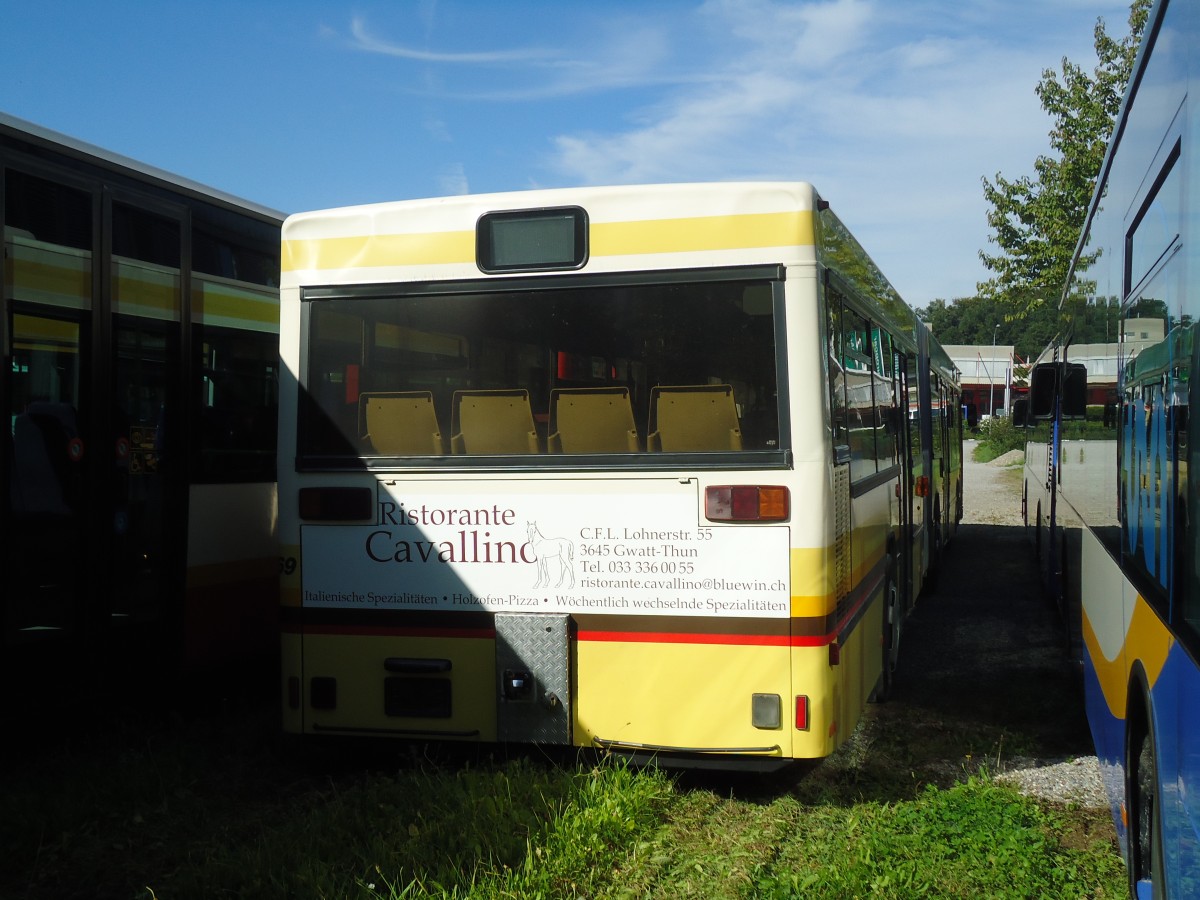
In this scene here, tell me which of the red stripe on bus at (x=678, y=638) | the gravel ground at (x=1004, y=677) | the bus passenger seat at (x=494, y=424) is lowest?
the gravel ground at (x=1004, y=677)

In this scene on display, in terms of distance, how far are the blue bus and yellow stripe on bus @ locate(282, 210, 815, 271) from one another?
135 cm

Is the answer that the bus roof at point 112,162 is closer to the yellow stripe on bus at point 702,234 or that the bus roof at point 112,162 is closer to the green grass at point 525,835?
the yellow stripe on bus at point 702,234

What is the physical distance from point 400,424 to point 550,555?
0.95 metres

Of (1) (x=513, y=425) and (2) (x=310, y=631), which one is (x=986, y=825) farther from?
(2) (x=310, y=631)

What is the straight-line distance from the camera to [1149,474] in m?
3.53

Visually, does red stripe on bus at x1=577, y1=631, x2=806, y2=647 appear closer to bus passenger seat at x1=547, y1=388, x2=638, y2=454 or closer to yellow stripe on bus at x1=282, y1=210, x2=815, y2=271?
bus passenger seat at x1=547, y1=388, x2=638, y2=454

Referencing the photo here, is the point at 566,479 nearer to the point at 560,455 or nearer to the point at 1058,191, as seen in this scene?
the point at 560,455

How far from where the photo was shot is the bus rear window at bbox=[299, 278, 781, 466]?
17.0 feet

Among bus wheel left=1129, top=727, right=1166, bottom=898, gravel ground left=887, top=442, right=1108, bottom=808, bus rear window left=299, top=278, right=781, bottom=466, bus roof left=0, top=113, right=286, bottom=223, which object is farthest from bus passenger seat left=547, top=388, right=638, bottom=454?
bus roof left=0, top=113, right=286, bottom=223

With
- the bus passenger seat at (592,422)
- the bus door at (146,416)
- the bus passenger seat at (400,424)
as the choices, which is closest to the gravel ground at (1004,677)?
the bus passenger seat at (592,422)

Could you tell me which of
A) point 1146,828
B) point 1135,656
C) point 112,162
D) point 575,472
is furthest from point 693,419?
point 112,162

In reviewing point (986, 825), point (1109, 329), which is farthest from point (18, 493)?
point (1109, 329)

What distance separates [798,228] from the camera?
5.05m

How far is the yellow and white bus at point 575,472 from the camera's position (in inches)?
201
